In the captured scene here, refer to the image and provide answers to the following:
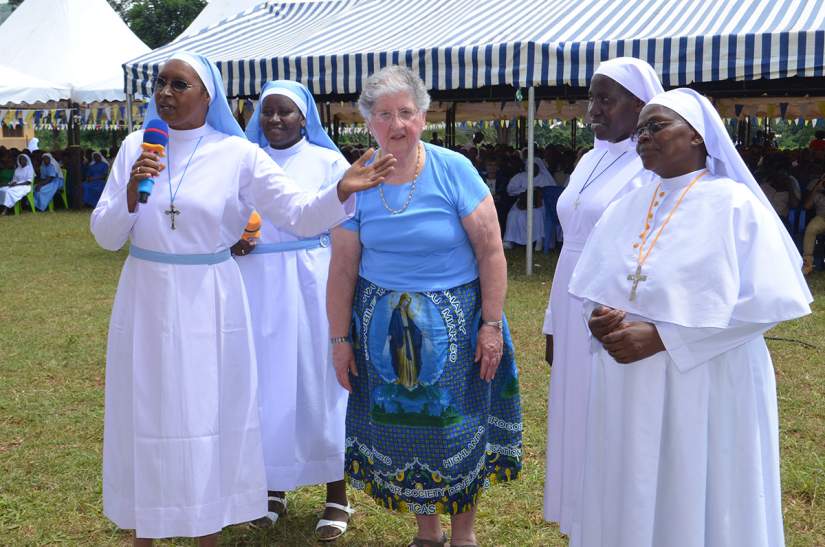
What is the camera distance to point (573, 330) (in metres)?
3.43

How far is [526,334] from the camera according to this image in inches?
306

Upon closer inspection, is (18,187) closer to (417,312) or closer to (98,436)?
(98,436)

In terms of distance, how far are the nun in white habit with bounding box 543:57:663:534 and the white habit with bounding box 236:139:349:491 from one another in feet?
3.31

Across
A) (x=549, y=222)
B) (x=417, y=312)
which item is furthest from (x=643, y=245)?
(x=549, y=222)

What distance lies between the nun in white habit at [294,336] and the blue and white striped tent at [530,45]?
6.75 m

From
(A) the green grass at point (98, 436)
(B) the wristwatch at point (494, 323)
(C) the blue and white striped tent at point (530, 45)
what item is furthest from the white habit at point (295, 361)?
(C) the blue and white striped tent at point (530, 45)

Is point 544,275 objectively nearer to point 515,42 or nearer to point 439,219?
point 515,42

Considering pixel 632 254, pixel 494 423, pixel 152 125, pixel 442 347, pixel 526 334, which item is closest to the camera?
pixel 632 254

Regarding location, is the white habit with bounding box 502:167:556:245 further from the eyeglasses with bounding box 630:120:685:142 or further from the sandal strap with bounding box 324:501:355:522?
the eyeglasses with bounding box 630:120:685:142

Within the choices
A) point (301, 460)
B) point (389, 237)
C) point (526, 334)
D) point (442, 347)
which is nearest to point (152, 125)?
point (389, 237)

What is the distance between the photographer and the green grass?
4012 mm

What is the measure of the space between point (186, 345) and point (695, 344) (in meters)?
1.69

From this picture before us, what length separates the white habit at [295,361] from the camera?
390 cm

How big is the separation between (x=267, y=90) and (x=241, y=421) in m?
1.59
